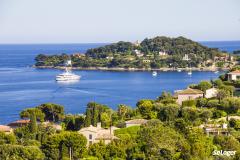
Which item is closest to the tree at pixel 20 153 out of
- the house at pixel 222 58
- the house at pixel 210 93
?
the house at pixel 210 93

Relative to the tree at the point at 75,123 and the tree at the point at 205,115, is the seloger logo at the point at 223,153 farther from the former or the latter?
the tree at the point at 75,123

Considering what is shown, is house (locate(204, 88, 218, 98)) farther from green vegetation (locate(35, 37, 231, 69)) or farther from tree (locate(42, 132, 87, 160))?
green vegetation (locate(35, 37, 231, 69))

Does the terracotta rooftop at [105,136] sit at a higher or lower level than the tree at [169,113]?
lower

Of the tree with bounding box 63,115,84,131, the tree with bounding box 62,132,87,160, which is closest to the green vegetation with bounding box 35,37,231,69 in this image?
the tree with bounding box 63,115,84,131

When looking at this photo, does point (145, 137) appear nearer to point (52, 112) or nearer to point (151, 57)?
point (52, 112)

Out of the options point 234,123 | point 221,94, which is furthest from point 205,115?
point 221,94

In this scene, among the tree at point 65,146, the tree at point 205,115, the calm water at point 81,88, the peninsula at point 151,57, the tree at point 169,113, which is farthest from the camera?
the peninsula at point 151,57

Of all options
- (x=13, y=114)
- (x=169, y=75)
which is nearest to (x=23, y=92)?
(x=13, y=114)

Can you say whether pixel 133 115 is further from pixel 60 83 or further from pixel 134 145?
pixel 60 83
